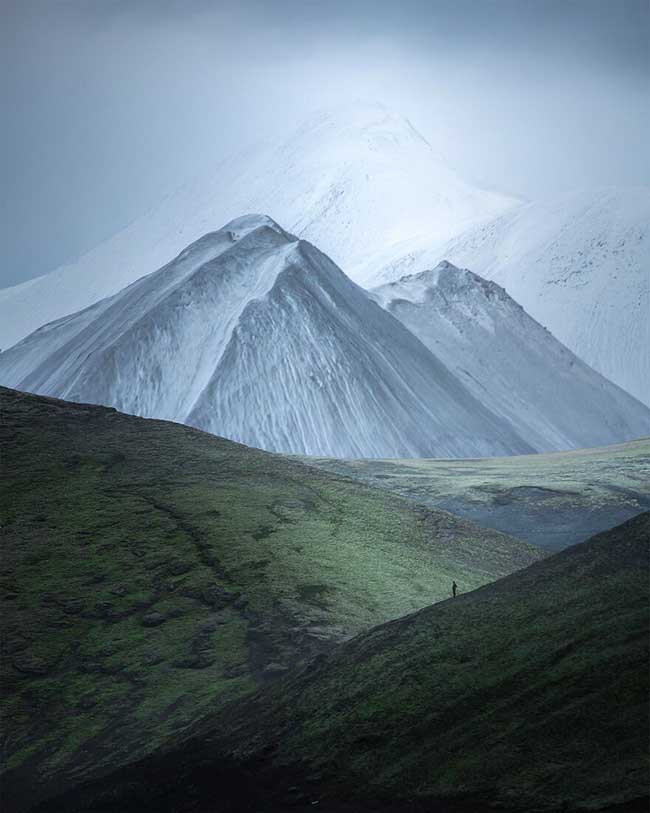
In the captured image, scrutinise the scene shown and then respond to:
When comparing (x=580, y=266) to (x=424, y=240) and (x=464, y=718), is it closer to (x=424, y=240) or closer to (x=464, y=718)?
(x=424, y=240)

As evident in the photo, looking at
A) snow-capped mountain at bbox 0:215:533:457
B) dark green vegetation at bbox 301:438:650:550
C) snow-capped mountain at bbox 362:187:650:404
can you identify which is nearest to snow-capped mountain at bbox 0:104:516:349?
snow-capped mountain at bbox 362:187:650:404

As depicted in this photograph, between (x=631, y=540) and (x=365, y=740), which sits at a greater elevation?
(x=631, y=540)

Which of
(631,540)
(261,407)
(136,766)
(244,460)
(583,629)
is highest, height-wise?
(261,407)

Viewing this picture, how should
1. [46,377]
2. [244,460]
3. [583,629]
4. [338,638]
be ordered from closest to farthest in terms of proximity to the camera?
1. [583,629]
2. [338,638]
3. [244,460]
4. [46,377]

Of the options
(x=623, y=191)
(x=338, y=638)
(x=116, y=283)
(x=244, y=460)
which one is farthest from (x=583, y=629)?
(x=116, y=283)

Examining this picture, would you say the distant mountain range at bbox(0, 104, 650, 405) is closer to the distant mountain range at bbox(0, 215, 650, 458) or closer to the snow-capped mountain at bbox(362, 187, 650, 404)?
the snow-capped mountain at bbox(362, 187, 650, 404)

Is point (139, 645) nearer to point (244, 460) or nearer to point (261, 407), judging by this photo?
point (244, 460)

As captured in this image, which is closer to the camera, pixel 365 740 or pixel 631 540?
pixel 365 740

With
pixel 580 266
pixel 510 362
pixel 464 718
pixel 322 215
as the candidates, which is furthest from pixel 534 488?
pixel 322 215
